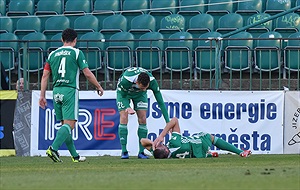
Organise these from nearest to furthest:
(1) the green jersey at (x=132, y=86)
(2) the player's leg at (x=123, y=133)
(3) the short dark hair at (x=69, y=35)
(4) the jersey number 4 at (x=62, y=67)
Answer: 1. (3) the short dark hair at (x=69, y=35)
2. (4) the jersey number 4 at (x=62, y=67)
3. (1) the green jersey at (x=132, y=86)
4. (2) the player's leg at (x=123, y=133)

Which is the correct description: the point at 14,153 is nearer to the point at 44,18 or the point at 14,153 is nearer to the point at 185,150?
the point at 185,150

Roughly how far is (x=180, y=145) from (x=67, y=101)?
216cm

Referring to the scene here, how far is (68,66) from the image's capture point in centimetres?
1363

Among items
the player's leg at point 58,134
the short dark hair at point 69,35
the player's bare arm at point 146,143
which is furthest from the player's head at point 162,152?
the short dark hair at point 69,35

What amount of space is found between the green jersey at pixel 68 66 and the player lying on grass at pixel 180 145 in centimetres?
182

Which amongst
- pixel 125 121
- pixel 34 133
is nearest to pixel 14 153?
pixel 34 133

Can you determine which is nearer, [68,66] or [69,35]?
[69,35]

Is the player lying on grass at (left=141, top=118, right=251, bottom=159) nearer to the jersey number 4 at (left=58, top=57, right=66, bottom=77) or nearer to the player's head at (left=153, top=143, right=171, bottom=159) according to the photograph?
the player's head at (left=153, top=143, right=171, bottom=159)

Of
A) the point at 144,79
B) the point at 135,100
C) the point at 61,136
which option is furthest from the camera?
the point at 135,100

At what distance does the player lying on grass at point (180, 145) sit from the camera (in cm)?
1449

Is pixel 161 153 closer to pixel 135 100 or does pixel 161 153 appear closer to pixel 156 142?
pixel 156 142

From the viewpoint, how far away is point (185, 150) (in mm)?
14578

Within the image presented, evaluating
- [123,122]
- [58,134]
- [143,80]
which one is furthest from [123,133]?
[58,134]

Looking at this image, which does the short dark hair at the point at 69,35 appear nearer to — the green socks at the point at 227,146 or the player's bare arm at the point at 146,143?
the player's bare arm at the point at 146,143
